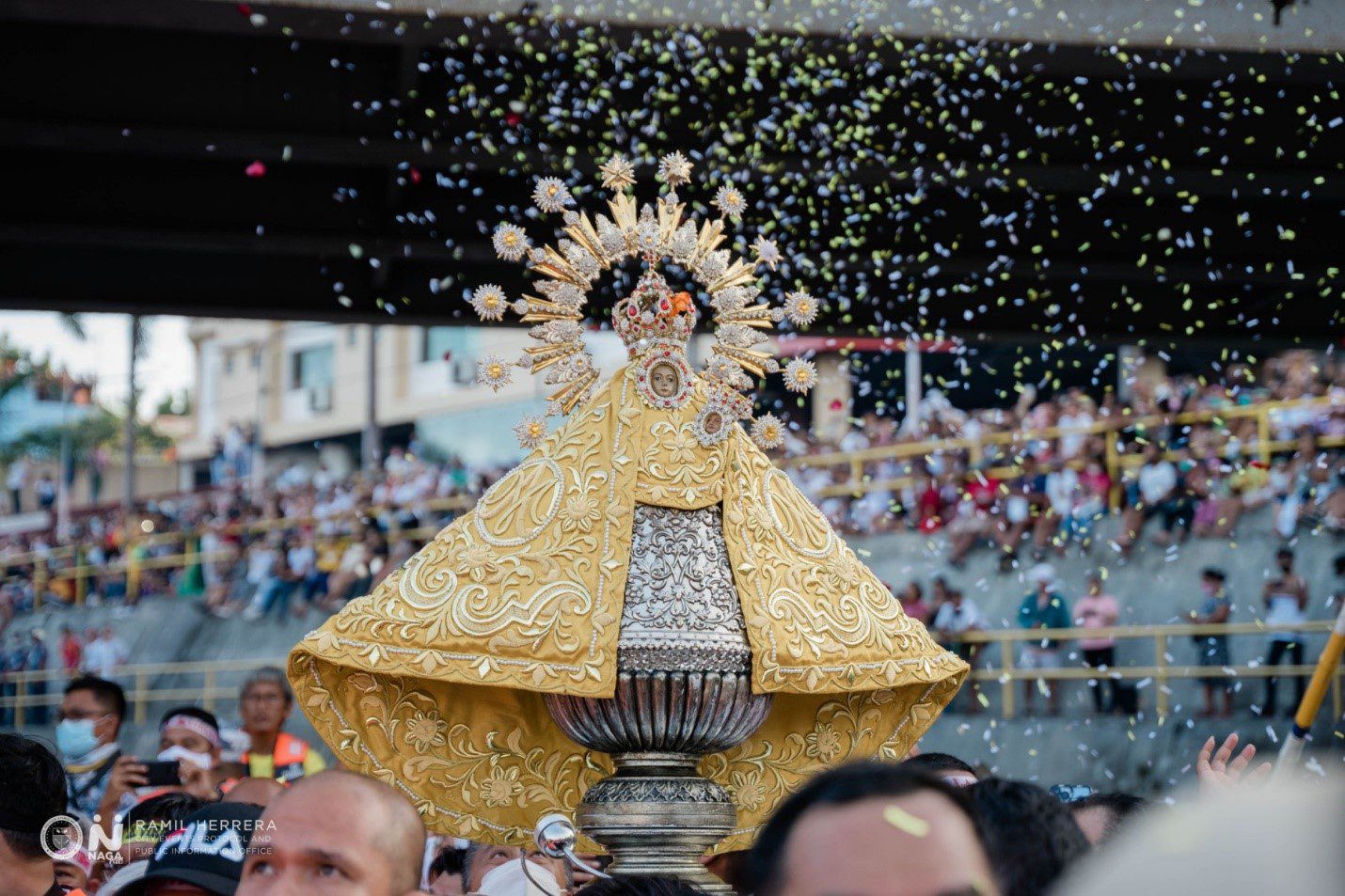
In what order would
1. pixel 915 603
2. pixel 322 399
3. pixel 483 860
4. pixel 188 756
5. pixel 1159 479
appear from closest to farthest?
pixel 483 860 → pixel 188 756 → pixel 915 603 → pixel 1159 479 → pixel 322 399

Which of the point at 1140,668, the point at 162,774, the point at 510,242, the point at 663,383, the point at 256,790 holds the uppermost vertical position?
the point at 510,242

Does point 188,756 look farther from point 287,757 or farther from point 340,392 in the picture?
point 340,392

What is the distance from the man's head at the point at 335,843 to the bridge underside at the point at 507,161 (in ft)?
15.7

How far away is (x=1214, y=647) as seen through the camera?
1363cm

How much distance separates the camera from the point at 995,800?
299 cm

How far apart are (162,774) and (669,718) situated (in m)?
2.31

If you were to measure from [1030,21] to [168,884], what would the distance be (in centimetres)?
535

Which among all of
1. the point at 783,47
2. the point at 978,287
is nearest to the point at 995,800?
the point at 783,47

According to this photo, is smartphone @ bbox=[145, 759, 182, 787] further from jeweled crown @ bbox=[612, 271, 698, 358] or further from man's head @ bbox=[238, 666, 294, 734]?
jeweled crown @ bbox=[612, 271, 698, 358]

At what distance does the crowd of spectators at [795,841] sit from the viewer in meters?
1.30

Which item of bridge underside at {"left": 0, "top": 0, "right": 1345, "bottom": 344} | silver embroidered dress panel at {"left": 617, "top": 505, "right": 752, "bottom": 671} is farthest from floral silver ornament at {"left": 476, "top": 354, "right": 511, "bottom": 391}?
bridge underside at {"left": 0, "top": 0, "right": 1345, "bottom": 344}

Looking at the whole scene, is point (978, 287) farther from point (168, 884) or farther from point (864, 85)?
point (168, 884)

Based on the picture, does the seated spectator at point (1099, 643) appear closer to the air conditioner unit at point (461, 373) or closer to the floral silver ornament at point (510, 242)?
the floral silver ornament at point (510, 242)

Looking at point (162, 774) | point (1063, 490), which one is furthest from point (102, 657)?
point (162, 774)
